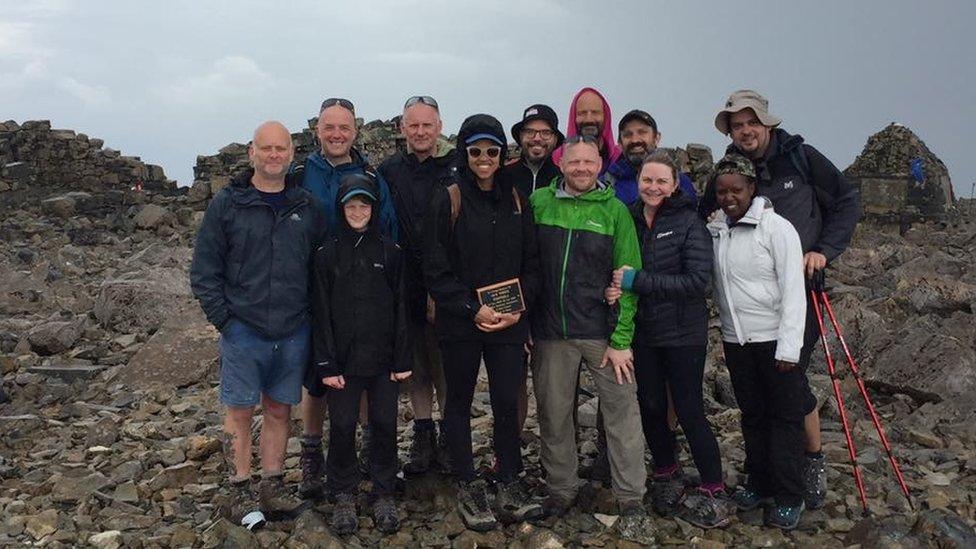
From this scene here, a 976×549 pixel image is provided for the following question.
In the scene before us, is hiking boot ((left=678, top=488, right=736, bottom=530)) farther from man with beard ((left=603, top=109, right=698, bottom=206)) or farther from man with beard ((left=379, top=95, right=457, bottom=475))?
man with beard ((left=603, top=109, right=698, bottom=206))

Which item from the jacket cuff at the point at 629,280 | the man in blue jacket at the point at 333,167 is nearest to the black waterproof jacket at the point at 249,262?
the man in blue jacket at the point at 333,167

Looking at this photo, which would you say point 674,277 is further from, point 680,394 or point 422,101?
point 422,101

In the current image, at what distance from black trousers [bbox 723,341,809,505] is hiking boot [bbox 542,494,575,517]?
1.34m

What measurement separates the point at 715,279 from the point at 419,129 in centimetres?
224

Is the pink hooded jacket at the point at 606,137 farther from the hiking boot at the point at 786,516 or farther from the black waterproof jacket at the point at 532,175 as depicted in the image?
the hiking boot at the point at 786,516

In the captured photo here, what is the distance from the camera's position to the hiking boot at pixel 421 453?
5762mm

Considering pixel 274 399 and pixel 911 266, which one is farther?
pixel 911 266

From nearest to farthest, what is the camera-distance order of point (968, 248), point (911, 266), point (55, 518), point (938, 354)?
point (55, 518)
point (938, 354)
point (911, 266)
point (968, 248)

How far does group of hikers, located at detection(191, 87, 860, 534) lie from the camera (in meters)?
4.82

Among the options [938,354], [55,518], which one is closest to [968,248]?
[938,354]

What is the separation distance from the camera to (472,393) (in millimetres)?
5094

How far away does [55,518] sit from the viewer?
545cm

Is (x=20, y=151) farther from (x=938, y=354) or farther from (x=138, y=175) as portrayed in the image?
(x=938, y=354)

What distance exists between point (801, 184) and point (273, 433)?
152 inches
